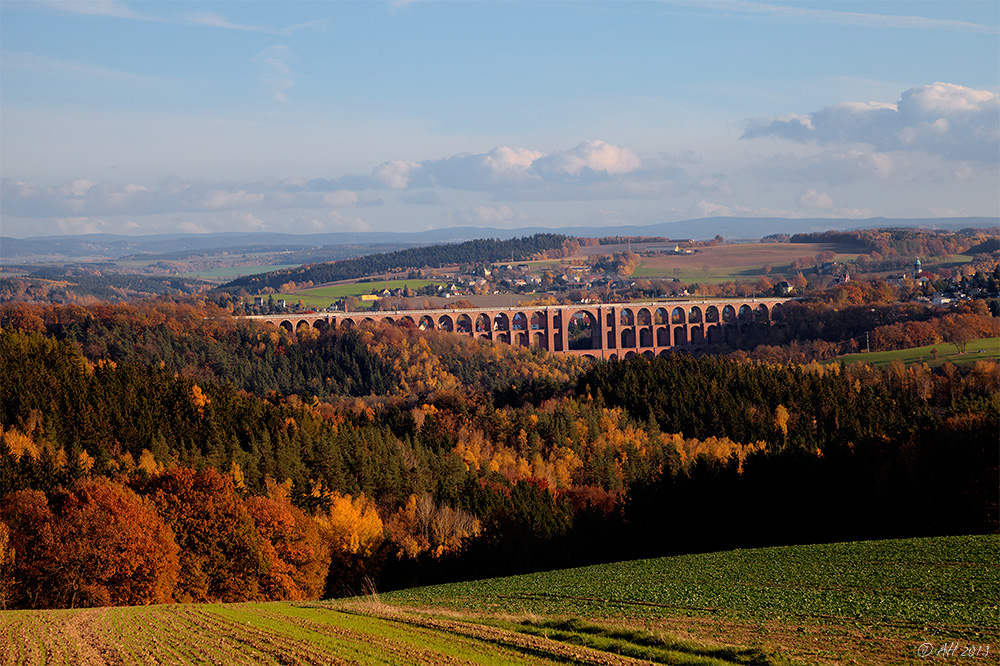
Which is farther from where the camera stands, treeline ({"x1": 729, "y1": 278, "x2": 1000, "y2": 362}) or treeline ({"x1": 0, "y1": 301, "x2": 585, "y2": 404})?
treeline ({"x1": 0, "y1": 301, "x2": 585, "y2": 404})

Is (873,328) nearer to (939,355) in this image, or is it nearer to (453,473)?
(939,355)

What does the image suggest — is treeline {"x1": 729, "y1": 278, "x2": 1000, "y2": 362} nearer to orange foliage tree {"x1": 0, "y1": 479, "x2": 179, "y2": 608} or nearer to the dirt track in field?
orange foliage tree {"x1": 0, "y1": 479, "x2": 179, "y2": 608}

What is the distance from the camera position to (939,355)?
132125 millimetres

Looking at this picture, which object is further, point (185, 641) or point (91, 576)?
point (91, 576)

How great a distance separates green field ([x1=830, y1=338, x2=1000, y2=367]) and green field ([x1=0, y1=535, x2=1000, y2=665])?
92322 mm

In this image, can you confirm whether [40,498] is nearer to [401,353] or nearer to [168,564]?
[168,564]

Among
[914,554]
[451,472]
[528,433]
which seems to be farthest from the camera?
[528,433]

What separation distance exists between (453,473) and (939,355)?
260ft

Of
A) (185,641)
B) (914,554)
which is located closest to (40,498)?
(185,641)

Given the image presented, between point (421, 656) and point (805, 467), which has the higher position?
point (421, 656)

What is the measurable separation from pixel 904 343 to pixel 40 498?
132579 mm

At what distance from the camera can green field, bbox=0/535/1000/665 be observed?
2223cm

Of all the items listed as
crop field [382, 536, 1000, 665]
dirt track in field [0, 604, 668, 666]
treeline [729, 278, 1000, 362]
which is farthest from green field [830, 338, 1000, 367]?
dirt track in field [0, 604, 668, 666]

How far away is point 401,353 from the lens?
171500mm
